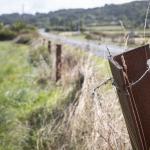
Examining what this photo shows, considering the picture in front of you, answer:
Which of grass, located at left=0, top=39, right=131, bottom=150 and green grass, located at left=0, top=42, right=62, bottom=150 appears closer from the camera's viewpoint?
grass, located at left=0, top=39, right=131, bottom=150

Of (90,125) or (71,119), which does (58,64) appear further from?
(90,125)

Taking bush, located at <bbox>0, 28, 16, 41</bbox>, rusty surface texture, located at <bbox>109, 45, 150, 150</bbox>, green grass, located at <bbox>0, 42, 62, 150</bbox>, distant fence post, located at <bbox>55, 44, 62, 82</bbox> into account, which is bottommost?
bush, located at <bbox>0, 28, 16, 41</bbox>

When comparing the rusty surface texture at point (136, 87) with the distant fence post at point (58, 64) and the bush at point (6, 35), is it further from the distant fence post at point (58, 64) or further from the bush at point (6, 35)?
the bush at point (6, 35)

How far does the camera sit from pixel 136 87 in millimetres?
4137

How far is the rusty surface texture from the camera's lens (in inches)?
162

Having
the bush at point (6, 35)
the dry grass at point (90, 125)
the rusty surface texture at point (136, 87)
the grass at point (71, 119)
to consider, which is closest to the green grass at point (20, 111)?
the grass at point (71, 119)

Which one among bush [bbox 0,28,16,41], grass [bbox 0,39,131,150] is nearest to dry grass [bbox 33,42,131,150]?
grass [bbox 0,39,131,150]

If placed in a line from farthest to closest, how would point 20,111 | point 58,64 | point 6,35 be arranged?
point 6,35
point 58,64
point 20,111

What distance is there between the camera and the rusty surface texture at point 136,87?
4.12 m

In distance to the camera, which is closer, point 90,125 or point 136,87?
point 136,87

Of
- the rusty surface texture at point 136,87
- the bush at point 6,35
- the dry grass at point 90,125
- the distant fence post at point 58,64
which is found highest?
the rusty surface texture at point 136,87

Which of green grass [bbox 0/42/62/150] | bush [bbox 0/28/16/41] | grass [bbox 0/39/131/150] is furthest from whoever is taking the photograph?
bush [bbox 0/28/16/41]

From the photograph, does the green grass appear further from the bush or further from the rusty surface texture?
the bush

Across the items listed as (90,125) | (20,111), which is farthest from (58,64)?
(90,125)
